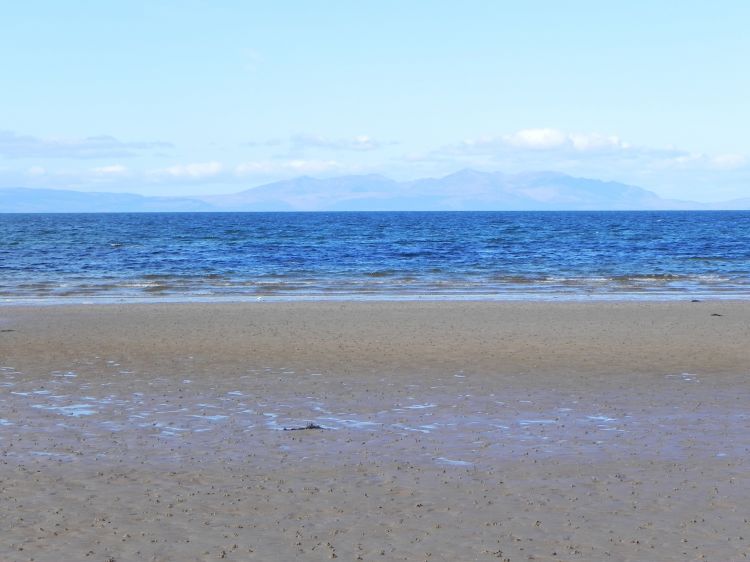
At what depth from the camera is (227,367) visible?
15.8 meters

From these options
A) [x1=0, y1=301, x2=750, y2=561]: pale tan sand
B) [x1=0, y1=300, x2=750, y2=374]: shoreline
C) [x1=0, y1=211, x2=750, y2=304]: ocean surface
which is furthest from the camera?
[x1=0, y1=211, x2=750, y2=304]: ocean surface

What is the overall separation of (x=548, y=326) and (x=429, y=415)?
10239 millimetres

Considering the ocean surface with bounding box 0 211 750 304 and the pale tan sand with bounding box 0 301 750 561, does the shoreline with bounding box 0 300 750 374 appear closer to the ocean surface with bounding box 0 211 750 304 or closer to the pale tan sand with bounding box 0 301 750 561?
the pale tan sand with bounding box 0 301 750 561

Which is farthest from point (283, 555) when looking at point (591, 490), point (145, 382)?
point (145, 382)

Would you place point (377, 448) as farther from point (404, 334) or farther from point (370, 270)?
point (370, 270)

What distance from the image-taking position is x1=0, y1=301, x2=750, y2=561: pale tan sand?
7.39 m

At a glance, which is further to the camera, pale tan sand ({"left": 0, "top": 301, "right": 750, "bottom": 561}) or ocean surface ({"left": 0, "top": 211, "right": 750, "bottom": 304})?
ocean surface ({"left": 0, "top": 211, "right": 750, "bottom": 304})

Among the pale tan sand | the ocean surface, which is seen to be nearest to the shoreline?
the pale tan sand

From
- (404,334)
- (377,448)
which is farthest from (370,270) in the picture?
(377,448)

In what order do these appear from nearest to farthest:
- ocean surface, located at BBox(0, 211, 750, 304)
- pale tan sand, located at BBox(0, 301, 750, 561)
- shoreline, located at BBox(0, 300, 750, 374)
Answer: pale tan sand, located at BBox(0, 301, 750, 561) → shoreline, located at BBox(0, 300, 750, 374) → ocean surface, located at BBox(0, 211, 750, 304)

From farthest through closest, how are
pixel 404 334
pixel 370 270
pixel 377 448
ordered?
pixel 370 270 < pixel 404 334 < pixel 377 448

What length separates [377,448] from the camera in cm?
1015

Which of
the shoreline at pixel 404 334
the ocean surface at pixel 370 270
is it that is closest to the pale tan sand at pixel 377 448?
the shoreline at pixel 404 334

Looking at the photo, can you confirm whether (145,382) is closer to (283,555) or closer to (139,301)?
(283,555)
